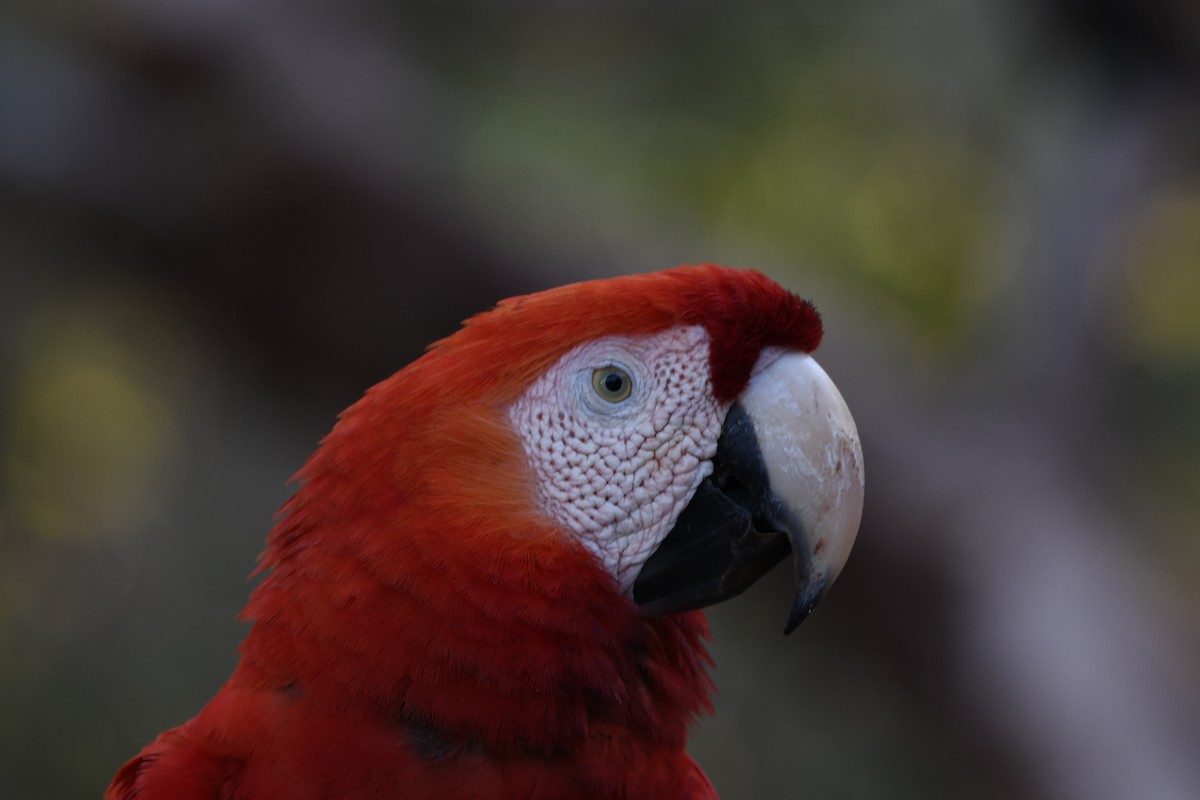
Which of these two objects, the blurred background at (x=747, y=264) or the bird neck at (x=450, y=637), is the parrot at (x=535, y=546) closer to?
the bird neck at (x=450, y=637)

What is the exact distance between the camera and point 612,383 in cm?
104

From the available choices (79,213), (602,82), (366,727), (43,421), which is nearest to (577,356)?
(366,727)

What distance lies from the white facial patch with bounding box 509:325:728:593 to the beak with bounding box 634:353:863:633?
0.06ft

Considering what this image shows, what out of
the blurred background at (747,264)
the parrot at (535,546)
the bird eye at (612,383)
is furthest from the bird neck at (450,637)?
the blurred background at (747,264)

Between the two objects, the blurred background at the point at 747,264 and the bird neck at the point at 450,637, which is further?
the blurred background at the point at 747,264

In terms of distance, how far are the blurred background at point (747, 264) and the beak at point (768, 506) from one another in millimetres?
1087

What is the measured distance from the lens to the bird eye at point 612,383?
104 cm

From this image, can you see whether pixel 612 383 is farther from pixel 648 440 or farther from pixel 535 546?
pixel 535 546

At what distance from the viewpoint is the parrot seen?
0.96m

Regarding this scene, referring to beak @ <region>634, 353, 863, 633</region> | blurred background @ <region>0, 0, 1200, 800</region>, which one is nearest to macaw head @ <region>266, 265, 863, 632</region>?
beak @ <region>634, 353, 863, 633</region>

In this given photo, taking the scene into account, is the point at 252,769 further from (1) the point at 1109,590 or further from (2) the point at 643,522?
(1) the point at 1109,590

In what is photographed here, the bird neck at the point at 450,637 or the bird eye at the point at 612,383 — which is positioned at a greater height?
the bird eye at the point at 612,383

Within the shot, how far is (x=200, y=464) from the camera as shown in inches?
128

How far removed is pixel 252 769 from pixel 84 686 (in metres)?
2.31
